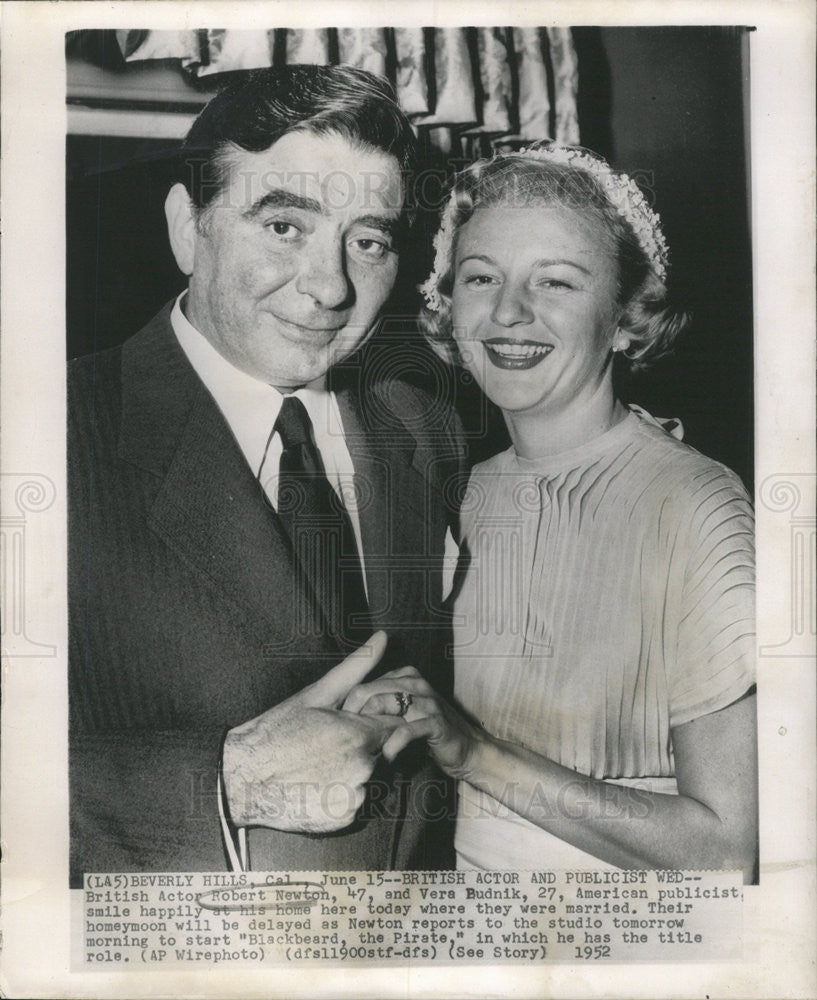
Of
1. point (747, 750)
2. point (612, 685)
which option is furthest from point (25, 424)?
point (747, 750)

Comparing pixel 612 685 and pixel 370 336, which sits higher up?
pixel 370 336

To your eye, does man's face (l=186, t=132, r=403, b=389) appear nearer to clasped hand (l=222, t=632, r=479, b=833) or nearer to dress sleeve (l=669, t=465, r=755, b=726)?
clasped hand (l=222, t=632, r=479, b=833)

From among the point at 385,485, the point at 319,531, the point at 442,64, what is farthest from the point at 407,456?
the point at 442,64

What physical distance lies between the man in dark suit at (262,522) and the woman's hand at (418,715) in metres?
0.03

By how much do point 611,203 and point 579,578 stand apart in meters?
0.84

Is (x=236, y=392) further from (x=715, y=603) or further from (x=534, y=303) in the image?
(x=715, y=603)

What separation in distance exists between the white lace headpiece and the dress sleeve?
519 millimetres

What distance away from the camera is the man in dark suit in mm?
2117

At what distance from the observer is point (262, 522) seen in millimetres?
2129

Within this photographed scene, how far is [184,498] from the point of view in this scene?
2115mm

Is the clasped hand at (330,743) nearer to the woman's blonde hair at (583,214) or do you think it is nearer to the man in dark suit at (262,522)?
the man in dark suit at (262,522)

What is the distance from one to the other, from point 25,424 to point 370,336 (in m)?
0.80

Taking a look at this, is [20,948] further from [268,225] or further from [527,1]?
[527,1]
